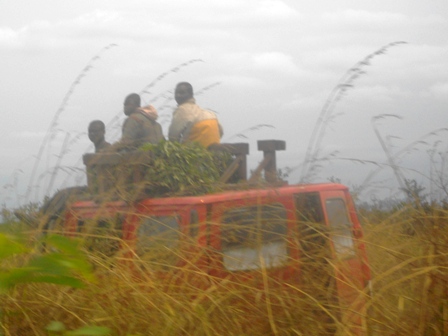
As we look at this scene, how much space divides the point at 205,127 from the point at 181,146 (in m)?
0.74

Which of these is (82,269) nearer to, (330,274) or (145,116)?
(330,274)

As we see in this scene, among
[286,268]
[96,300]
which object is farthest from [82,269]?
[286,268]

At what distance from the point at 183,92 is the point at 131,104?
61 centimetres

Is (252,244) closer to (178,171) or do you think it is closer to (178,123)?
(178,171)

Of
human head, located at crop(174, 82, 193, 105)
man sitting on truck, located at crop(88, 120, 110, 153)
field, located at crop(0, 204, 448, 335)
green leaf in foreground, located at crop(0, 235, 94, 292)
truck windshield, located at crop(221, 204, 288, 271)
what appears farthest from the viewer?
human head, located at crop(174, 82, 193, 105)

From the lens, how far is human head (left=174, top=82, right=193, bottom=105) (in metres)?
5.77

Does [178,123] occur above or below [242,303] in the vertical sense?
above

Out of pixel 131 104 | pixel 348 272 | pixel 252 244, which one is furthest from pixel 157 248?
pixel 131 104

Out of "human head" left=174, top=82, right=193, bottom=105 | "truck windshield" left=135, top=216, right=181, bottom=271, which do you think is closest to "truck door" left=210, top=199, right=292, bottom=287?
"truck windshield" left=135, top=216, right=181, bottom=271

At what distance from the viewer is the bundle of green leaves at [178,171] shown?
15.1ft

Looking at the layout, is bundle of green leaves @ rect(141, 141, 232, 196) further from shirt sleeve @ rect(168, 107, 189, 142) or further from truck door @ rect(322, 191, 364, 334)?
truck door @ rect(322, 191, 364, 334)

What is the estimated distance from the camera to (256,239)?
320 cm

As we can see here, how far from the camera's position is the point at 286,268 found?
3.01 meters

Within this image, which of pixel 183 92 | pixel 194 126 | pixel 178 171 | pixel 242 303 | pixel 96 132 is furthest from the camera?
pixel 183 92
